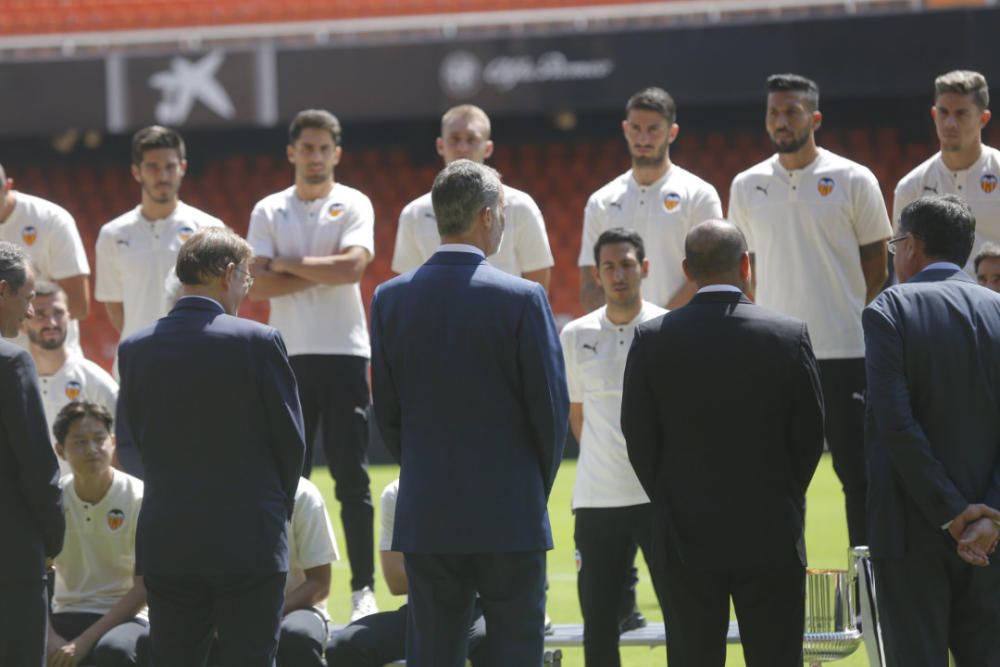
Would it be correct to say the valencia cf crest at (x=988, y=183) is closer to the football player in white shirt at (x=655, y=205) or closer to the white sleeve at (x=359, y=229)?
the football player in white shirt at (x=655, y=205)

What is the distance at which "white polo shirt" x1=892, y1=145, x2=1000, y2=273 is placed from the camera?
5.77 m

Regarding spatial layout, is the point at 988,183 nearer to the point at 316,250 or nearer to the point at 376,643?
the point at 316,250

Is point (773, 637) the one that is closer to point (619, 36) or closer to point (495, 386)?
point (495, 386)

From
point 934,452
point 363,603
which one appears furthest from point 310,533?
point 934,452

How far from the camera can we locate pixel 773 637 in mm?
4094

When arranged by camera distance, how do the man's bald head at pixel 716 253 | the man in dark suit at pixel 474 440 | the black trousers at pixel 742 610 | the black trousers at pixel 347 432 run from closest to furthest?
the man in dark suit at pixel 474 440
the black trousers at pixel 742 610
the man's bald head at pixel 716 253
the black trousers at pixel 347 432

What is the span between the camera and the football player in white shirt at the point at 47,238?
6.68 meters

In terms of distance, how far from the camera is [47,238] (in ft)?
22.0

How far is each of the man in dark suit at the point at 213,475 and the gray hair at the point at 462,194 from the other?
0.61 metres

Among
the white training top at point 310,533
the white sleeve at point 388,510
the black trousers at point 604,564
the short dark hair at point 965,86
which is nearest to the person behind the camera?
the black trousers at point 604,564

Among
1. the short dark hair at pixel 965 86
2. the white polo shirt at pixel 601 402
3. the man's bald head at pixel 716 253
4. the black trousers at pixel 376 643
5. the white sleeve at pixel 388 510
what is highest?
the short dark hair at pixel 965 86

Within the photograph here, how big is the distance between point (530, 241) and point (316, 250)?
95cm

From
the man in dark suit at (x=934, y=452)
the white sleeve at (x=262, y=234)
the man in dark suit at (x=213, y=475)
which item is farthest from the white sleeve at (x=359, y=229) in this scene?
the man in dark suit at (x=934, y=452)

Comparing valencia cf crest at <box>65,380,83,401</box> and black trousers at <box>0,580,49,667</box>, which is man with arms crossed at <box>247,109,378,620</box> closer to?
valencia cf crest at <box>65,380,83,401</box>
